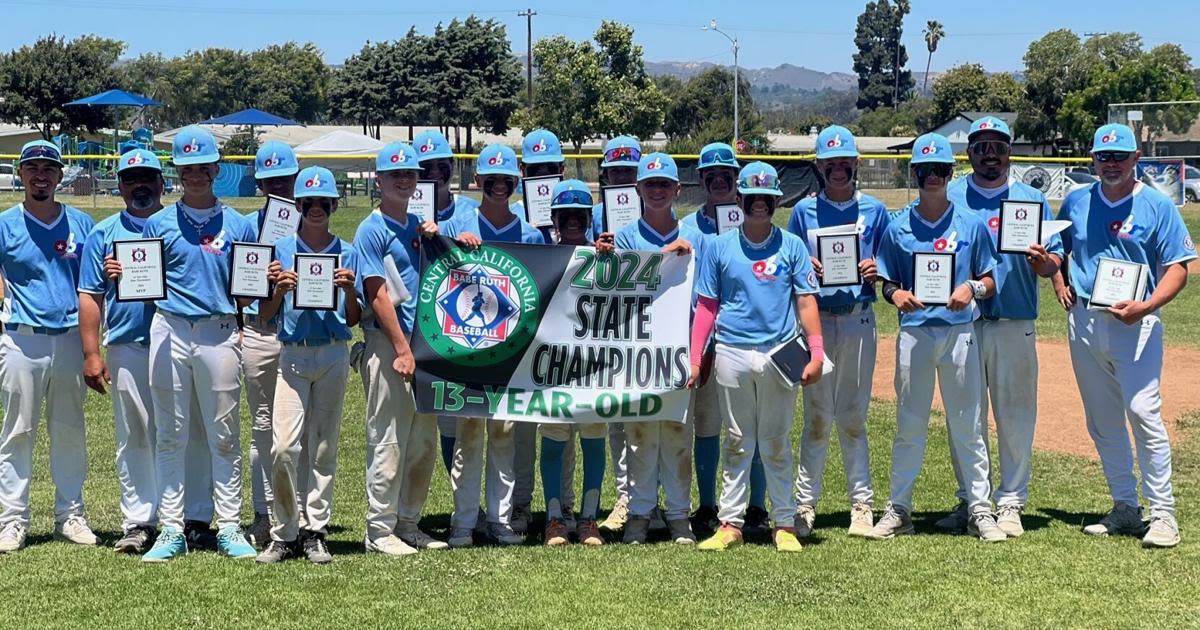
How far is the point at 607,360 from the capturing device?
7.54 m

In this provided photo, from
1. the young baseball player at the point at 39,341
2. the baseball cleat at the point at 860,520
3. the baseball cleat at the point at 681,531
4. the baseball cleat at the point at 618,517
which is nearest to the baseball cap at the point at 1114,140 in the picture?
the baseball cleat at the point at 860,520

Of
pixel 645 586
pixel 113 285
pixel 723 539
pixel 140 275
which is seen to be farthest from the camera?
pixel 723 539

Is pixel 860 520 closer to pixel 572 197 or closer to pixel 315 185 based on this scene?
pixel 572 197

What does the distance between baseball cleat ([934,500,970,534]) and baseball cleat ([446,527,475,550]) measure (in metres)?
2.87

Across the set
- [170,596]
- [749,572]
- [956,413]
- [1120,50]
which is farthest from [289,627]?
[1120,50]

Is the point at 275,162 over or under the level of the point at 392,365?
over

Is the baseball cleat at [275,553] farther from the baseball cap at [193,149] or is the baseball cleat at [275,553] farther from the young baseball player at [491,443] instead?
the baseball cap at [193,149]

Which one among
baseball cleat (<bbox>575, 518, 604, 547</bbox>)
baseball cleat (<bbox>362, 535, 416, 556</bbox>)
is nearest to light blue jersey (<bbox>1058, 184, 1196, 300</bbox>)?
baseball cleat (<bbox>575, 518, 604, 547</bbox>)

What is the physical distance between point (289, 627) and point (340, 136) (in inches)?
1695

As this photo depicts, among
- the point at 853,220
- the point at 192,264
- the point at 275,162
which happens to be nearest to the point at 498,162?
the point at 275,162

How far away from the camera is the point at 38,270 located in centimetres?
732

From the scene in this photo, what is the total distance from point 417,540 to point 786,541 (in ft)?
6.93

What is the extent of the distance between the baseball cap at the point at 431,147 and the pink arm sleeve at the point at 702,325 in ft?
6.95

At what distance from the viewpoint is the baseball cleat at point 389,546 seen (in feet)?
23.7
